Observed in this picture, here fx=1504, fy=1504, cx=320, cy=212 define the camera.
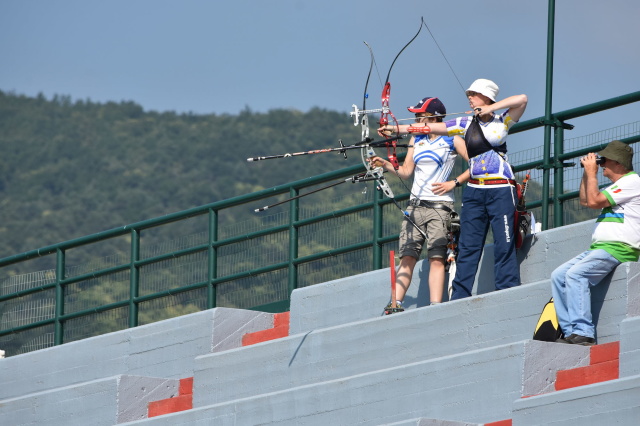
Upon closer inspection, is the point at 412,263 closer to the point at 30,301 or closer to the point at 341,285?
the point at 341,285

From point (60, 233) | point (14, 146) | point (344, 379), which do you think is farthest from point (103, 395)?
point (14, 146)

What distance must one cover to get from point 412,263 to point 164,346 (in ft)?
11.2

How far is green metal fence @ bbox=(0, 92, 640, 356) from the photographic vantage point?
14.3 metres

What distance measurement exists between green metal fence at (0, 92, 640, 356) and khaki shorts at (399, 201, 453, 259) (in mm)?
1322

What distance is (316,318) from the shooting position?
44.1 ft

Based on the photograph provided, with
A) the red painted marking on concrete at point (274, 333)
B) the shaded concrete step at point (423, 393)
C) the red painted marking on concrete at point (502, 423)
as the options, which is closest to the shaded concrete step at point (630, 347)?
the shaded concrete step at point (423, 393)

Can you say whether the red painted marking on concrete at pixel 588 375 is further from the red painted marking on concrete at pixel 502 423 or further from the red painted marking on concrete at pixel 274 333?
the red painted marking on concrete at pixel 274 333

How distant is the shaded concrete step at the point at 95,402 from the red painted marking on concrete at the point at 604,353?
16.2 ft

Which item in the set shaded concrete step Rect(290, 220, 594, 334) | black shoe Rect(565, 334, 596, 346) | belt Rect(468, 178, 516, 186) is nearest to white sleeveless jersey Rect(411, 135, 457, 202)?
belt Rect(468, 178, 516, 186)

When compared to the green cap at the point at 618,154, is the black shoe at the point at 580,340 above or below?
below

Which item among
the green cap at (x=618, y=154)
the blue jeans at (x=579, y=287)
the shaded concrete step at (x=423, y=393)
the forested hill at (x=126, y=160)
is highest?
the forested hill at (x=126, y=160)

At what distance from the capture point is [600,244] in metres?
10.3

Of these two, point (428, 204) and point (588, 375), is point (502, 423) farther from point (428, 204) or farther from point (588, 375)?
point (428, 204)

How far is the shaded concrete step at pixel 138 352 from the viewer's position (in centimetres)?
1419
